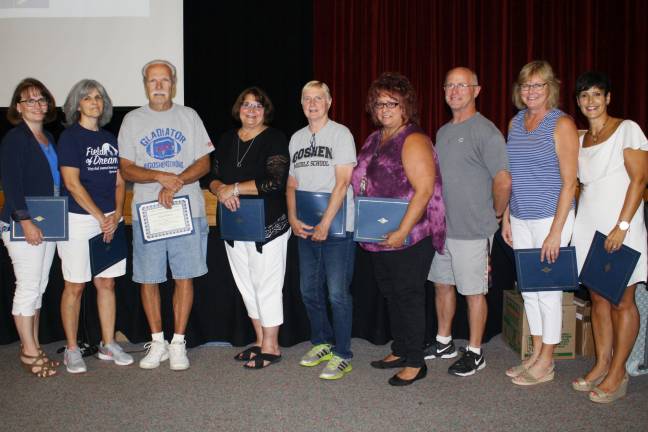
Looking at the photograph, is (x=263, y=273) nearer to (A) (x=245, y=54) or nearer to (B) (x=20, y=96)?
(B) (x=20, y=96)

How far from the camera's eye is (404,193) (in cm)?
242

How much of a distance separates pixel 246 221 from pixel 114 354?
1.11 meters

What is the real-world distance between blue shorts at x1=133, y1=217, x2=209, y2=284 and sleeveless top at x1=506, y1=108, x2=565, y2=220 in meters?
1.67

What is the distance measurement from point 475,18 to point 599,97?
9.93ft

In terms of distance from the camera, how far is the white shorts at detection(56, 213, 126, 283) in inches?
108

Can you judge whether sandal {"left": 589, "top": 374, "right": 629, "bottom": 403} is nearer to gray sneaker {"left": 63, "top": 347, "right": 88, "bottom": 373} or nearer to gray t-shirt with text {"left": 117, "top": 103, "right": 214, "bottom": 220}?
gray t-shirt with text {"left": 117, "top": 103, "right": 214, "bottom": 220}

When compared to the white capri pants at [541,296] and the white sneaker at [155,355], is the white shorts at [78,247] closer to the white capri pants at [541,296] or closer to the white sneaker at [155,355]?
the white sneaker at [155,355]

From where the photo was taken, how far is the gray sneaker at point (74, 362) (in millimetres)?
2781

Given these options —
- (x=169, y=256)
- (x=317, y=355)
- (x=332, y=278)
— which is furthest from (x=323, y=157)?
(x=317, y=355)

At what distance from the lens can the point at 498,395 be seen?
2.46 metres

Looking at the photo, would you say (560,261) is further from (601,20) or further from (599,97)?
(601,20)

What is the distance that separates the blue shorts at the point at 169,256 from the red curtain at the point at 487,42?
9.47 feet

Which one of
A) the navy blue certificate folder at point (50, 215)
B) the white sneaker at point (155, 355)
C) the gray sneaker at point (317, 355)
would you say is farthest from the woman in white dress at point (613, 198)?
the navy blue certificate folder at point (50, 215)

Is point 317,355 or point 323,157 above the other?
point 323,157
